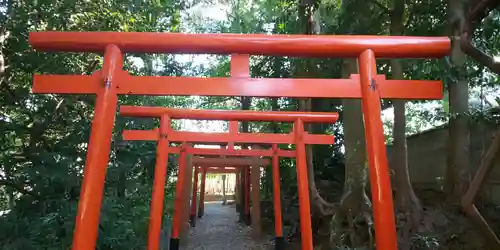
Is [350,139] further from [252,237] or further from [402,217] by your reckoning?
[252,237]

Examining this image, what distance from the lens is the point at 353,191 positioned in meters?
7.43

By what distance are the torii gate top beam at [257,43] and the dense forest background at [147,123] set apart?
1.63 m

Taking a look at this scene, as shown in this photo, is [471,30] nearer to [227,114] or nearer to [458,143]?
[458,143]

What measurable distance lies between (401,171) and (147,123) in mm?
4823

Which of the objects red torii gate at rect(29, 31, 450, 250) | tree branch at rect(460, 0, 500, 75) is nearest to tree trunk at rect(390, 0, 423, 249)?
tree branch at rect(460, 0, 500, 75)

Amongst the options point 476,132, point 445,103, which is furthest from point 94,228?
point 445,103

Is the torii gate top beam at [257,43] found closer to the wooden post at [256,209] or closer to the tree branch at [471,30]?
the tree branch at [471,30]

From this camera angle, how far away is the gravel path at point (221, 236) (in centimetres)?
965

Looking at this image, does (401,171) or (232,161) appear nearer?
(401,171)

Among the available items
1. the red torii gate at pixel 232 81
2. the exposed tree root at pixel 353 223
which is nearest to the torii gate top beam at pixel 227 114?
the exposed tree root at pixel 353 223

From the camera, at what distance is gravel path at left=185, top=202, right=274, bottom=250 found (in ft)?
31.7

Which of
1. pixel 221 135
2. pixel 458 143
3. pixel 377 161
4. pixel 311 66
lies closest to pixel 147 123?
pixel 221 135

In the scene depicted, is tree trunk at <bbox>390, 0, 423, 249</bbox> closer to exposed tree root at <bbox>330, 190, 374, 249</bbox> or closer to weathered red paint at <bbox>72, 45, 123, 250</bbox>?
exposed tree root at <bbox>330, 190, 374, 249</bbox>

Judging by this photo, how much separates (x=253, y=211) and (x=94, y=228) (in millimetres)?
8106
